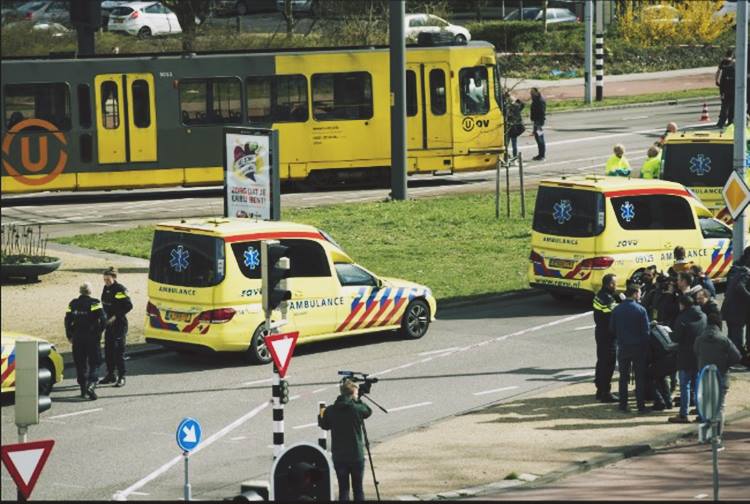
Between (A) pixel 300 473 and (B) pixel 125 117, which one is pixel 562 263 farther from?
(B) pixel 125 117

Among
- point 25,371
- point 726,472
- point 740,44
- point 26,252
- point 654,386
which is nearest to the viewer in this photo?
point 25,371

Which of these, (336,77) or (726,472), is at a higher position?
(336,77)

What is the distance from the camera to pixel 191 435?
50.9 feet

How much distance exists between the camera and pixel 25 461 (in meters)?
12.0

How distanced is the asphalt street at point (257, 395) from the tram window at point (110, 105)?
13142 millimetres

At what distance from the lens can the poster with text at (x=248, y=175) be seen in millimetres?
25984

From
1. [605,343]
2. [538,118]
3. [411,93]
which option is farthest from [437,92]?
[605,343]

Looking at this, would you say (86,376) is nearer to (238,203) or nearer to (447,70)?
(238,203)

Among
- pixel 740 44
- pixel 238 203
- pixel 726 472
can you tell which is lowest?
pixel 726 472

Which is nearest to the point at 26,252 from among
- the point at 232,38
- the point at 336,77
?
the point at 336,77

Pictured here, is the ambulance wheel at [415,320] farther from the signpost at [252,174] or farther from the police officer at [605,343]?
the police officer at [605,343]

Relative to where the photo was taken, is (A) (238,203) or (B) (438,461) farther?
(A) (238,203)

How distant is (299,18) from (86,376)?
45.6 metres

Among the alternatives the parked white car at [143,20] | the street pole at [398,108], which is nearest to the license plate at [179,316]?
the street pole at [398,108]
